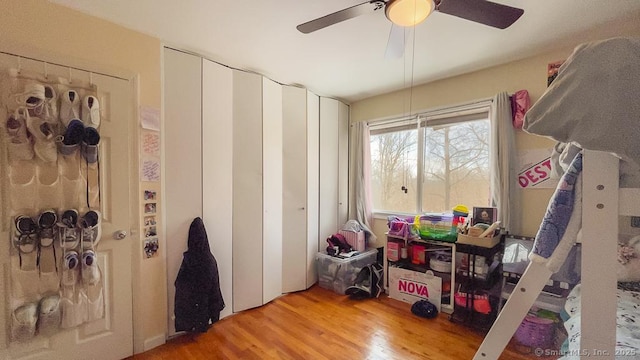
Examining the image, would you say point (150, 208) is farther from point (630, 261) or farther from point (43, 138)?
point (630, 261)

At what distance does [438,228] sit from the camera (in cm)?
245

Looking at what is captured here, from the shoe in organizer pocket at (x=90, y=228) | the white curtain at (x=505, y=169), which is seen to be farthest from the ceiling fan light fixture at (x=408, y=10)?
the shoe in organizer pocket at (x=90, y=228)

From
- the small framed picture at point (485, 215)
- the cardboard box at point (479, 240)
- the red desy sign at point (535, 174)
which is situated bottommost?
the cardboard box at point (479, 240)

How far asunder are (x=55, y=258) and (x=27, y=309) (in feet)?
0.96

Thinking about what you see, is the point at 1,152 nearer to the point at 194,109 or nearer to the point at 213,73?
the point at 194,109

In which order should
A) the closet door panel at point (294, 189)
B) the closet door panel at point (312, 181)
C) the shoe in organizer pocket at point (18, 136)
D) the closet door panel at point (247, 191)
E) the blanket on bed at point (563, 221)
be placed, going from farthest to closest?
the closet door panel at point (312, 181) → the closet door panel at point (294, 189) → the closet door panel at point (247, 191) → the shoe in organizer pocket at point (18, 136) → the blanket on bed at point (563, 221)

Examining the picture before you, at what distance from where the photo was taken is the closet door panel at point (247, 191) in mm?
2369

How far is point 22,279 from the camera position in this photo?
144cm

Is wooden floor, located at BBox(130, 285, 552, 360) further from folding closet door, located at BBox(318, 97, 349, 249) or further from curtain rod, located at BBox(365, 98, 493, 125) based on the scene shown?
curtain rod, located at BBox(365, 98, 493, 125)

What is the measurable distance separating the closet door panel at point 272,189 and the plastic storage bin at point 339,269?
531 mm

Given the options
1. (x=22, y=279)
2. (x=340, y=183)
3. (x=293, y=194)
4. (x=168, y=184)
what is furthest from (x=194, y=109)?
(x=340, y=183)

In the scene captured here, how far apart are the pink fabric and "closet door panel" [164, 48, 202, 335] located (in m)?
2.87

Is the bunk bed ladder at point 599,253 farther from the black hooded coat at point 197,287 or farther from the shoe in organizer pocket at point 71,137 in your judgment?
the shoe in organizer pocket at point 71,137

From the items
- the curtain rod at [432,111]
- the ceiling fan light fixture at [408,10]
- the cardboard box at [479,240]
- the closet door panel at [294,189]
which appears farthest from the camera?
the closet door panel at [294,189]
